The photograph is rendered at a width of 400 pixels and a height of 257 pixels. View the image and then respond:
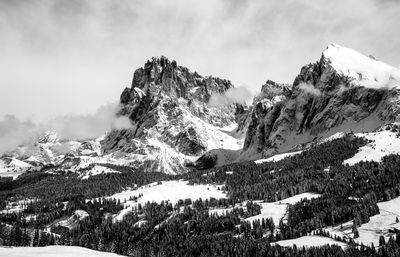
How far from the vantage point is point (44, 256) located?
16500 centimetres

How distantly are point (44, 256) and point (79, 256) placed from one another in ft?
41.3

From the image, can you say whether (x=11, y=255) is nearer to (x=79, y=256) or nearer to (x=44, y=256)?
(x=44, y=256)

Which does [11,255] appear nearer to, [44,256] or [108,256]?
[44,256]

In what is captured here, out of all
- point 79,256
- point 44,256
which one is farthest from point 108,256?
point 44,256

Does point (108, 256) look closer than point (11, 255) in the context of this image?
No

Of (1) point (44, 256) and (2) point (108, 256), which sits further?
(2) point (108, 256)

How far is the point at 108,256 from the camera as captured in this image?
188 metres

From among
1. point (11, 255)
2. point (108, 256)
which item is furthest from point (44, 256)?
point (108, 256)

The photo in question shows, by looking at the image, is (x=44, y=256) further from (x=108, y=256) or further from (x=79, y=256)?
(x=108, y=256)

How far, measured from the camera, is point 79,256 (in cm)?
17212

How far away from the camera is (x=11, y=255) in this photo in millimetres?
163000

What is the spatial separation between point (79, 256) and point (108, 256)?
1843 cm

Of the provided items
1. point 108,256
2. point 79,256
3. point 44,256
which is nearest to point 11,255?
point 44,256

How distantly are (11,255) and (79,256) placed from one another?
22813mm
